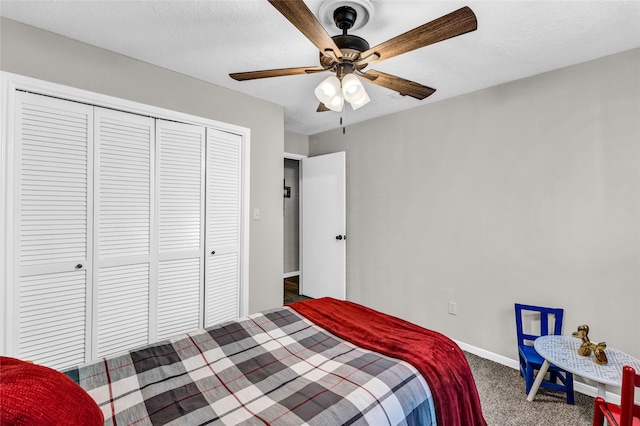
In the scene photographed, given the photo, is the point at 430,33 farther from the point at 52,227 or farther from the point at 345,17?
the point at 52,227

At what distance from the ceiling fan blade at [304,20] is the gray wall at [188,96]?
5.39 ft

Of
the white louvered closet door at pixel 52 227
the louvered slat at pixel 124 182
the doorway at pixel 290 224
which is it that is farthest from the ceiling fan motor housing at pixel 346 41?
the doorway at pixel 290 224

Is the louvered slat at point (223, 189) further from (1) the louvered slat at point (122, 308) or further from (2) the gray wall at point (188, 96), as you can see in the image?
(1) the louvered slat at point (122, 308)

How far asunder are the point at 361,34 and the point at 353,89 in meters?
0.60

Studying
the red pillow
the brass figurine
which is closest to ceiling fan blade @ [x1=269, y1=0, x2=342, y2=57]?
the red pillow

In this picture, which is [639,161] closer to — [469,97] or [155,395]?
[469,97]

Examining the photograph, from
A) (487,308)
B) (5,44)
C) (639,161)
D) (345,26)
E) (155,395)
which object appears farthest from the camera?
(487,308)

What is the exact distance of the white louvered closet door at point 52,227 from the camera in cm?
186

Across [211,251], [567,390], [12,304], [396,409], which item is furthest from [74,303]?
[567,390]

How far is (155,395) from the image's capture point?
3.58 feet

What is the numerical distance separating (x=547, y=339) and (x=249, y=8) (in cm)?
283

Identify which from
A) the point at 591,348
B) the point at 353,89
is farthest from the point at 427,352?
the point at 353,89

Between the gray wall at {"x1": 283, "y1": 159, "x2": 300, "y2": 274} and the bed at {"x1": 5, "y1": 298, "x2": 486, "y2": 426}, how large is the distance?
3437 millimetres

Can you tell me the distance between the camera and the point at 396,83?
176 cm
